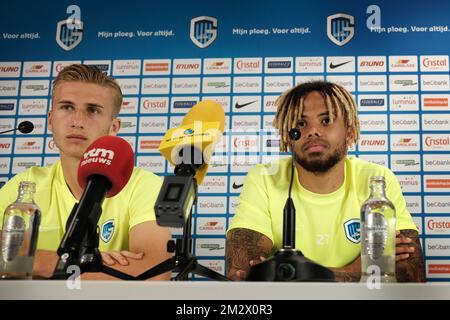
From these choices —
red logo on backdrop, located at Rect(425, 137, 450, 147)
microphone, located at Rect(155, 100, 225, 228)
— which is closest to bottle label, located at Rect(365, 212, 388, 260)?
microphone, located at Rect(155, 100, 225, 228)

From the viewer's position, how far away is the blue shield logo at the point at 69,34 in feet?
9.05

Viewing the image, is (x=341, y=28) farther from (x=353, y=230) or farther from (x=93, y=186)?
(x=93, y=186)

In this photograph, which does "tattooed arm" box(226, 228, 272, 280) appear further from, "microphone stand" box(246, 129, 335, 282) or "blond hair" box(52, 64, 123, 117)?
"microphone stand" box(246, 129, 335, 282)

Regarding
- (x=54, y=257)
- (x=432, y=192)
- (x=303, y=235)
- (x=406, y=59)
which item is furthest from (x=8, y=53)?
(x=432, y=192)

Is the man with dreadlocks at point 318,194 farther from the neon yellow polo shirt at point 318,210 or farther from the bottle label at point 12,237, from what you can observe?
the bottle label at point 12,237

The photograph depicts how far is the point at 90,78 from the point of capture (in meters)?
2.68

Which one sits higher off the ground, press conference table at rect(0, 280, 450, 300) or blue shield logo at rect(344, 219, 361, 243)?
blue shield logo at rect(344, 219, 361, 243)

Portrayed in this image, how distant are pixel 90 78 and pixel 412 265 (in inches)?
64.7

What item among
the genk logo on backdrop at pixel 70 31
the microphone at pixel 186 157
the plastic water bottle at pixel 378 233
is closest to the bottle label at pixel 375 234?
the plastic water bottle at pixel 378 233

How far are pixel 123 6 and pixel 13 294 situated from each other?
2.20 m

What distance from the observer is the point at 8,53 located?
2787 millimetres

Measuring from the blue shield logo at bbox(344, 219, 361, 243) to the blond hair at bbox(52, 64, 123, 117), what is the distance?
1165mm

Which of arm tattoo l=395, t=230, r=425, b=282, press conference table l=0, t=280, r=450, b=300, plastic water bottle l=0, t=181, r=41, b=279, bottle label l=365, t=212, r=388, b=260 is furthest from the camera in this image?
arm tattoo l=395, t=230, r=425, b=282

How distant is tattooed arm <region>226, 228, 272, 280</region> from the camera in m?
2.22
